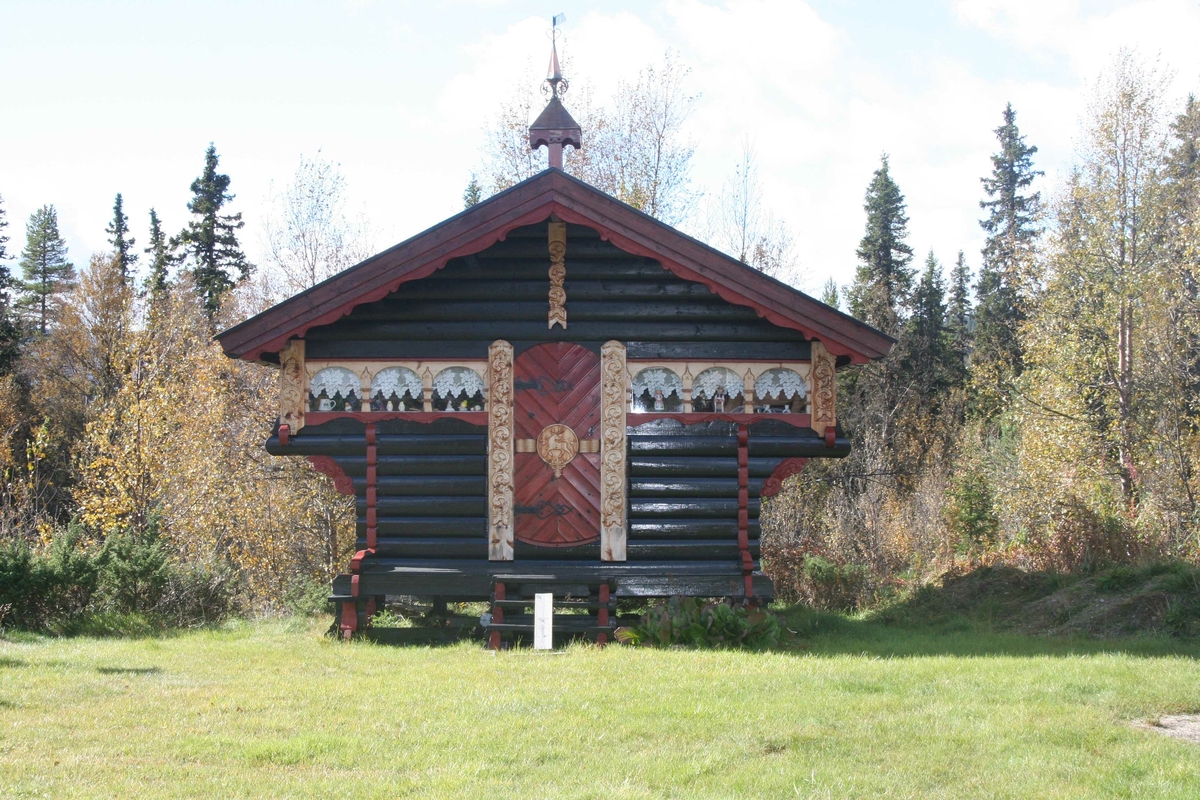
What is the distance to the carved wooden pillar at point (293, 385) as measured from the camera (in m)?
12.6

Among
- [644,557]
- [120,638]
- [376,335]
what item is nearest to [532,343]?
[376,335]

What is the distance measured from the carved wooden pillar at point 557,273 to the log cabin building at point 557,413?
24 mm

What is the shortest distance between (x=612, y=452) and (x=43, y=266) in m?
49.9

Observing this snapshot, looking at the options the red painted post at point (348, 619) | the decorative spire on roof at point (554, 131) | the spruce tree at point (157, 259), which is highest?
A: the spruce tree at point (157, 259)

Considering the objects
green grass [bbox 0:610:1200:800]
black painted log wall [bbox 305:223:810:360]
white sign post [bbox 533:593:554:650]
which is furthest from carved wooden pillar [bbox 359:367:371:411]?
white sign post [bbox 533:593:554:650]

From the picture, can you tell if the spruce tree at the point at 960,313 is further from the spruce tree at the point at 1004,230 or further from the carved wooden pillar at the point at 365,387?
the carved wooden pillar at the point at 365,387

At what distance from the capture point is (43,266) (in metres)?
53.5

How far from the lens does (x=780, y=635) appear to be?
1166 centimetres

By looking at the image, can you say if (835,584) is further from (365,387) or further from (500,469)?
(365,387)

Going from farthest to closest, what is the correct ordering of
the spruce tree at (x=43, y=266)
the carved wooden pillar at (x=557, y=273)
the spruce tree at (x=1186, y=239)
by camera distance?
the spruce tree at (x=43, y=266), the spruce tree at (x=1186, y=239), the carved wooden pillar at (x=557, y=273)

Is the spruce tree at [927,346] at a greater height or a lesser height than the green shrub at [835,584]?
greater

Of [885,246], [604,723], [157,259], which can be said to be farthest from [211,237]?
[604,723]

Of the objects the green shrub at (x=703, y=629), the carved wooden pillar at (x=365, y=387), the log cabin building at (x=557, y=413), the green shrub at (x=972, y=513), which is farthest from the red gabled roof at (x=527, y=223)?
the green shrub at (x=972, y=513)

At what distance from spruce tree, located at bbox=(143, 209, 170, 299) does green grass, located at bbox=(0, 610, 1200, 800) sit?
113 ft
